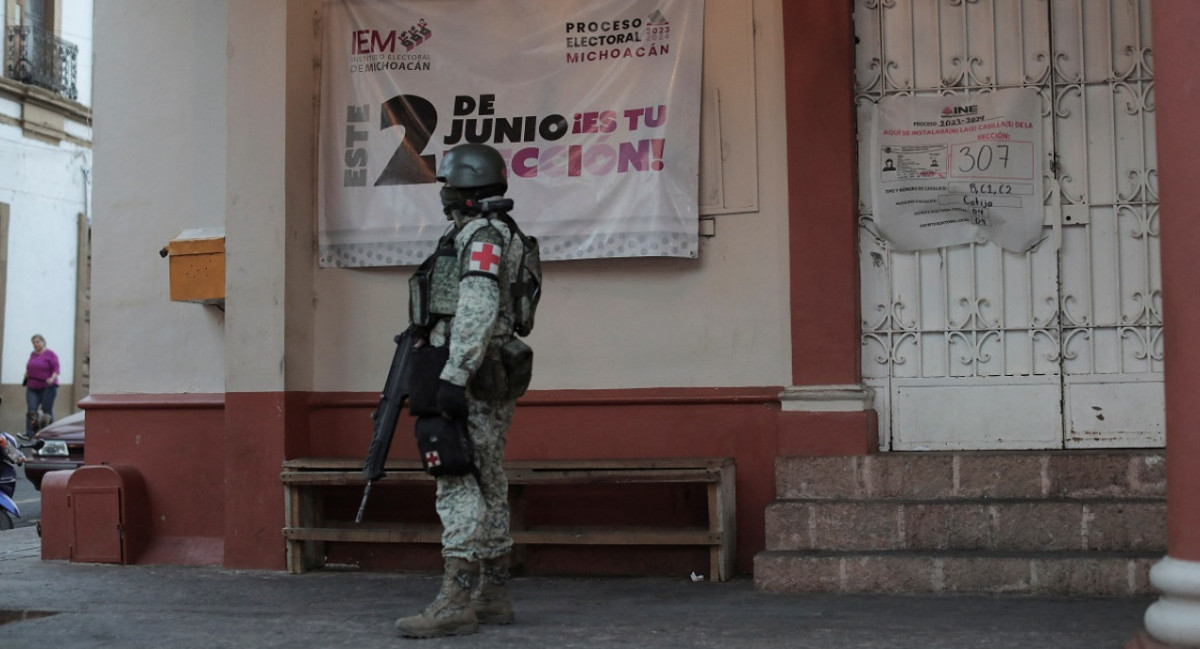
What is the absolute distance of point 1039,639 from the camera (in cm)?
513

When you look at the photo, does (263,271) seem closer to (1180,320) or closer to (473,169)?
(473,169)

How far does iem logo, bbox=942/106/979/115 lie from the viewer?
716cm

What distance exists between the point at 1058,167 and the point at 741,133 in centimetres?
174

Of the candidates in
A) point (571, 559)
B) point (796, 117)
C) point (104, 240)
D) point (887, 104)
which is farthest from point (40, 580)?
point (887, 104)

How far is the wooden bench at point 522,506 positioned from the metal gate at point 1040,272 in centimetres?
112

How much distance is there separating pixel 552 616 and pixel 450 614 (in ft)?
2.19

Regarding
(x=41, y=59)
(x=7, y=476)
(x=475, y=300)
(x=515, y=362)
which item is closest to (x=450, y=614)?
(x=515, y=362)

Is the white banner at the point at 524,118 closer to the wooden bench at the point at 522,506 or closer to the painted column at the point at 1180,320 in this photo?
the wooden bench at the point at 522,506

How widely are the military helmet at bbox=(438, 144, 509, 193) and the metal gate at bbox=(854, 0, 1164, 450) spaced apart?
2.46m

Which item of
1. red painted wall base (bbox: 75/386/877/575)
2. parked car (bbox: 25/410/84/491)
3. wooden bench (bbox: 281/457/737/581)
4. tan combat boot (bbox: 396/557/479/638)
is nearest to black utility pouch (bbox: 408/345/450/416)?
tan combat boot (bbox: 396/557/479/638)

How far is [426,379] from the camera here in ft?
18.1

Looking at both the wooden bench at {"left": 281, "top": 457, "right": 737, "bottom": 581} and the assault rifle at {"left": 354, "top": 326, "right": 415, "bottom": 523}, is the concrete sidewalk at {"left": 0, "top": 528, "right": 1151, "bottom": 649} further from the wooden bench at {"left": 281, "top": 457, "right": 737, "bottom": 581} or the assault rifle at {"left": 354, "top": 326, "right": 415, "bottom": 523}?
the assault rifle at {"left": 354, "top": 326, "right": 415, "bottom": 523}

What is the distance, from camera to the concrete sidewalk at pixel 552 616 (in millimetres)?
5277

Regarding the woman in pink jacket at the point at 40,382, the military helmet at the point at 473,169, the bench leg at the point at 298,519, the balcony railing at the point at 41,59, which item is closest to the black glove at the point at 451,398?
the military helmet at the point at 473,169
